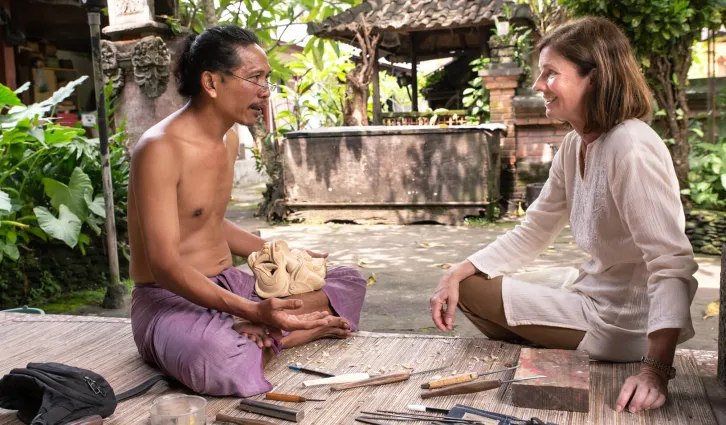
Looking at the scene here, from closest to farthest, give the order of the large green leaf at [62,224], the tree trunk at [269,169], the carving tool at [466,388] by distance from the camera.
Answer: the carving tool at [466,388] < the large green leaf at [62,224] < the tree trunk at [269,169]

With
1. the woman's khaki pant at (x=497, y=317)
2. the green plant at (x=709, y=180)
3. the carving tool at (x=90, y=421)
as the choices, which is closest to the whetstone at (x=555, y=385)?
the woman's khaki pant at (x=497, y=317)

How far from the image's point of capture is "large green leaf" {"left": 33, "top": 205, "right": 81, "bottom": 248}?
468 centimetres

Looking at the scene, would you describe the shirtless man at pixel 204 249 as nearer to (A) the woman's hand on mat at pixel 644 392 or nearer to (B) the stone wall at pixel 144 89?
(A) the woman's hand on mat at pixel 644 392

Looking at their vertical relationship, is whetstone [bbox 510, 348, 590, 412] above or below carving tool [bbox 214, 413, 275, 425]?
above

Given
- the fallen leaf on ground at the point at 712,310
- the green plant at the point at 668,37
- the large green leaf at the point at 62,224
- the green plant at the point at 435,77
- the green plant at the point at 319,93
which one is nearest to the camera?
the fallen leaf on ground at the point at 712,310

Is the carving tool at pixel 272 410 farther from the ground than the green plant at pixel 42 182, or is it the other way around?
the green plant at pixel 42 182

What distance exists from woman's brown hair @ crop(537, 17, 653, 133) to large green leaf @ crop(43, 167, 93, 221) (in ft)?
12.0

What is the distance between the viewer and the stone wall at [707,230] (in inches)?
262

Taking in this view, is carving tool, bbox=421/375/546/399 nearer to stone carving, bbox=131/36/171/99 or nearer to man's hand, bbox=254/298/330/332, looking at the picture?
man's hand, bbox=254/298/330/332

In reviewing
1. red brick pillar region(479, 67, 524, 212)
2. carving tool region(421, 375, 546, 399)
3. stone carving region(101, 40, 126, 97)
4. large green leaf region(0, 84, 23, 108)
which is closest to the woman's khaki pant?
carving tool region(421, 375, 546, 399)

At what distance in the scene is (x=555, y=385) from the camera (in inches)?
91.8

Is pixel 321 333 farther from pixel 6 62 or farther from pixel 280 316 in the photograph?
pixel 6 62

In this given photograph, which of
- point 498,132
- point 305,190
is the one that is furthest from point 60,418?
point 498,132

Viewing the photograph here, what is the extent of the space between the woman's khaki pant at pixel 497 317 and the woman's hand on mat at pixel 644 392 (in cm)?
46
